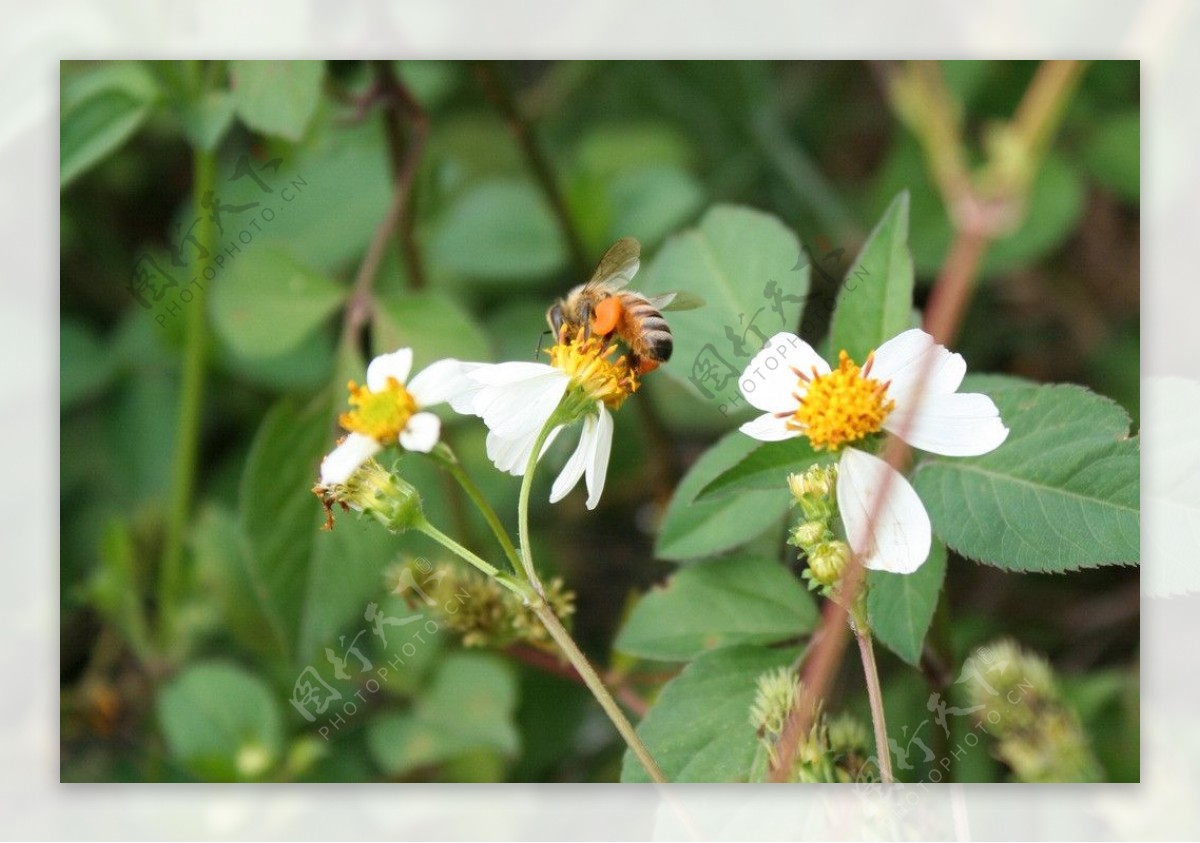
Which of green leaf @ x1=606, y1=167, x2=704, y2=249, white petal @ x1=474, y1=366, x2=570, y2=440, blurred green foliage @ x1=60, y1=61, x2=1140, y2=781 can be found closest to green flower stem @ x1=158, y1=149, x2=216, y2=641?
blurred green foliage @ x1=60, y1=61, x2=1140, y2=781

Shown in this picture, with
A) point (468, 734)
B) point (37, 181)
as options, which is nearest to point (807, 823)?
point (468, 734)

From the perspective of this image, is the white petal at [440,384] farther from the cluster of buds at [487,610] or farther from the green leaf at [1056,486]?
the green leaf at [1056,486]

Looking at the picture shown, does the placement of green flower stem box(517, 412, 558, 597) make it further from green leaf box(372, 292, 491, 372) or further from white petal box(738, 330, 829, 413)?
green leaf box(372, 292, 491, 372)

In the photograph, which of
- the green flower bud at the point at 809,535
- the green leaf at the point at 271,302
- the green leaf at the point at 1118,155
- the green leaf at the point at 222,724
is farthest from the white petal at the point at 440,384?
the green leaf at the point at 1118,155

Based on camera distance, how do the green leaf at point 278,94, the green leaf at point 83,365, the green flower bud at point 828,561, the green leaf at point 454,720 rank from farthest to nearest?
the green leaf at point 83,365
the green leaf at point 454,720
the green leaf at point 278,94
the green flower bud at point 828,561

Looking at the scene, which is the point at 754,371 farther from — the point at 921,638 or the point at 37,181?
the point at 37,181

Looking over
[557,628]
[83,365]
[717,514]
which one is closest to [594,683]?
[557,628]
